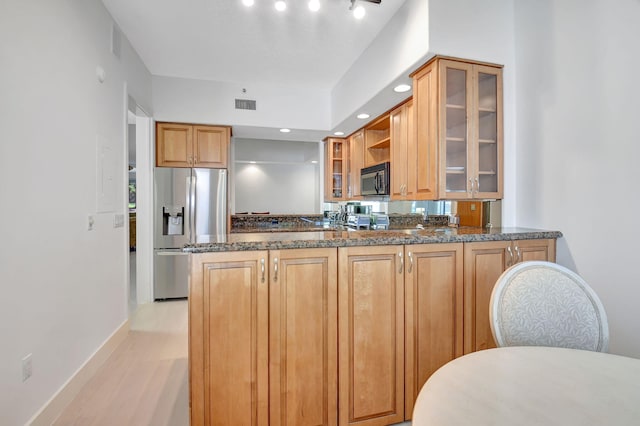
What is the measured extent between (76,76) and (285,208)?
16.1 feet

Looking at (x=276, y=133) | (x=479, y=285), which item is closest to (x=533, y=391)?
(x=479, y=285)

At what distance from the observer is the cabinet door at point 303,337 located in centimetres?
152

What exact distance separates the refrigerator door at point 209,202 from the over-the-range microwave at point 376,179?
182 cm

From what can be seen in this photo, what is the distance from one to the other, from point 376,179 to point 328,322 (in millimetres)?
2267

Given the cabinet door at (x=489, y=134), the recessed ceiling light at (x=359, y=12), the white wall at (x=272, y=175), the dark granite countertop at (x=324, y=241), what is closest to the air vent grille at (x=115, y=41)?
the recessed ceiling light at (x=359, y=12)

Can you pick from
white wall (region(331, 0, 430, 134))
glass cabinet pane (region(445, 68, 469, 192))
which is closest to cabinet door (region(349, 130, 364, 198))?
white wall (region(331, 0, 430, 134))

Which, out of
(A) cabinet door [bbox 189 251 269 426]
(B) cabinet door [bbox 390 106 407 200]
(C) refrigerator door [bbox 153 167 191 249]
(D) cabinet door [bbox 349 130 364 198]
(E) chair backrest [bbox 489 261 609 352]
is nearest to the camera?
(E) chair backrest [bbox 489 261 609 352]

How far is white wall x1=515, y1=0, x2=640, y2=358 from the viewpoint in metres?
1.70

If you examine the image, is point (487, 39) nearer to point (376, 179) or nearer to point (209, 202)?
point (376, 179)

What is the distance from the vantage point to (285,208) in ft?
22.3

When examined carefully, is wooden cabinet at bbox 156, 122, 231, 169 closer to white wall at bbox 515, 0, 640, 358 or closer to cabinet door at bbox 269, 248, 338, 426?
cabinet door at bbox 269, 248, 338, 426

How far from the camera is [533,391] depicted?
689 mm

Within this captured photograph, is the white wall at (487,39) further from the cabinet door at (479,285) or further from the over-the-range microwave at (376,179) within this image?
the over-the-range microwave at (376,179)

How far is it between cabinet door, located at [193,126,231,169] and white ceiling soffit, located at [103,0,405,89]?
65 cm
